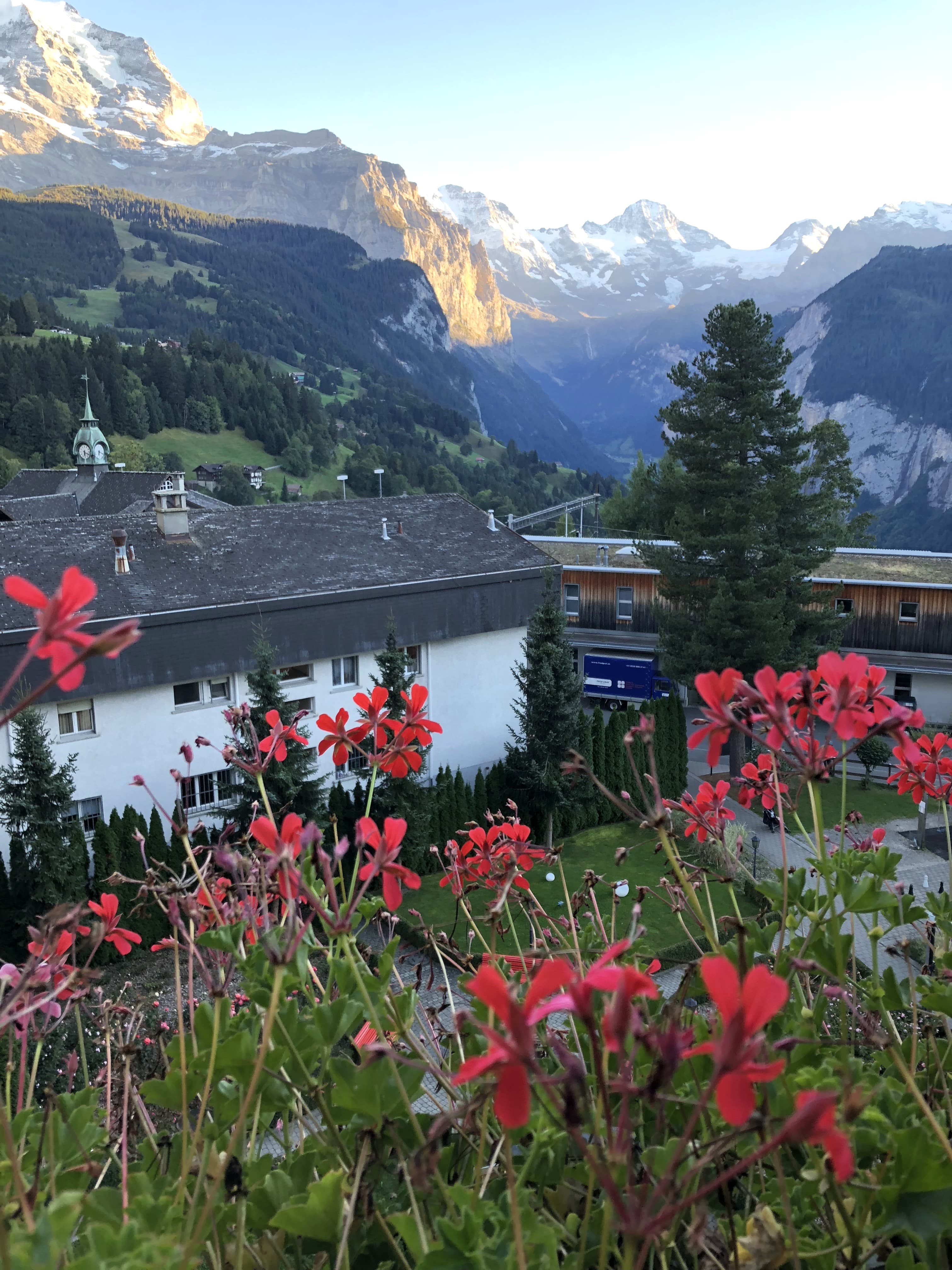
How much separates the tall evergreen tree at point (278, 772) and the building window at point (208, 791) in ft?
5.49

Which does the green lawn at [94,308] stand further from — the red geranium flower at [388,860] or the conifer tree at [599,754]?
the red geranium flower at [388,860]

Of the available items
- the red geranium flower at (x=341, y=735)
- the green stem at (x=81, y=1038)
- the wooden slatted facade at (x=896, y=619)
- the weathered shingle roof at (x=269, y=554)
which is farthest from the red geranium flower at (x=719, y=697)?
the wooden slatted facade at (x=896, y=619)

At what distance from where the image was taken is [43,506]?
5788 centimetres

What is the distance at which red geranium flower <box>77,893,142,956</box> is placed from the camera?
10.1 feet

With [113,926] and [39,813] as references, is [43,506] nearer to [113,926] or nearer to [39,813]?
[39,813]

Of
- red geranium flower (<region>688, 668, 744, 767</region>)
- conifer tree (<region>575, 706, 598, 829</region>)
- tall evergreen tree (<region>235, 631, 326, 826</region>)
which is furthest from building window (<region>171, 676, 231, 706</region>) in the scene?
red geranium flower (<region>688, 668, 744, 767</region>)

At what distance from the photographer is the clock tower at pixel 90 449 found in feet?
258

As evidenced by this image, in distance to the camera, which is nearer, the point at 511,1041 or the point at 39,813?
the point at 511,1041

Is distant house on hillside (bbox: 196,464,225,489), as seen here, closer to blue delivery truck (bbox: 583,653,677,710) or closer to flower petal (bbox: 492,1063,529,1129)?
blue delivery truck (bbox: 583,653,677,710)

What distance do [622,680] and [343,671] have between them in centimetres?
1447

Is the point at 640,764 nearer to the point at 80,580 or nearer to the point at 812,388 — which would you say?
the point at 80,580

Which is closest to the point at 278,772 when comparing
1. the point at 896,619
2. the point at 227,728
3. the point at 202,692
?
the point at 227,728

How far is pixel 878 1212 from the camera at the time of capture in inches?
68.3

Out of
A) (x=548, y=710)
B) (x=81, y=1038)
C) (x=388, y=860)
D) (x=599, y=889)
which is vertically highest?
(x=388, y=860)
